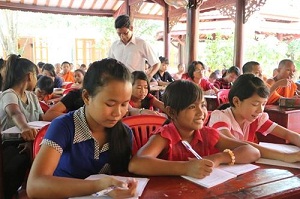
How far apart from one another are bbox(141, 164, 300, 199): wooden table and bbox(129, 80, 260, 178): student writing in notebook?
0.36 feet

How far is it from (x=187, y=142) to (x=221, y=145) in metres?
0.17

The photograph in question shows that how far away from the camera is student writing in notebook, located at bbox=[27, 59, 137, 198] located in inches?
40.1

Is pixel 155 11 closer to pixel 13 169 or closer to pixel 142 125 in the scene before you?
pixel 142 125

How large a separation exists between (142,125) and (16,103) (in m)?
1.06

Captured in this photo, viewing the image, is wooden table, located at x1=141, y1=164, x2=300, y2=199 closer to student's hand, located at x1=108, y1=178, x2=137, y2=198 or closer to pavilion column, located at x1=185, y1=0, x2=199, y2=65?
student's hand, located at x1=108, y1=178, x2=137, y2=198

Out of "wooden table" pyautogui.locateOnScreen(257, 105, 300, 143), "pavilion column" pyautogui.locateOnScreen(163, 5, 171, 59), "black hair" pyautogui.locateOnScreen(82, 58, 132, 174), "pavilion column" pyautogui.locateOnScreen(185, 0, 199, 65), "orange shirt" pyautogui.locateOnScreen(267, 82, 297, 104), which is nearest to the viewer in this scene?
"black hair" pyautogui.locateOnScreen(82, 58, 132, 174)

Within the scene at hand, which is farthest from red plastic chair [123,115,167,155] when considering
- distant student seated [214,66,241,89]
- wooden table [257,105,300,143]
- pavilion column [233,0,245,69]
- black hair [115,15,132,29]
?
pavilion column [233,0,245,69]

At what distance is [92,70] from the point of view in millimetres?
1244

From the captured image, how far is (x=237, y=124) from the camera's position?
6.17 ft

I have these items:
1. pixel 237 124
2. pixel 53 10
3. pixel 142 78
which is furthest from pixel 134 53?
pixel 53 10

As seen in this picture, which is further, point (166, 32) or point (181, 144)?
point (166, 32)

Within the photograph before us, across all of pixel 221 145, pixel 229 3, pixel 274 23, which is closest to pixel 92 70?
pixel 221 145

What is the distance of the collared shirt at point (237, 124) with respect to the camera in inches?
70.6

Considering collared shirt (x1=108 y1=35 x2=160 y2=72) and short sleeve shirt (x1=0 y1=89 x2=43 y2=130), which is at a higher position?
collared shirt (x1=108 y1=35 x2=160 y2=72)
